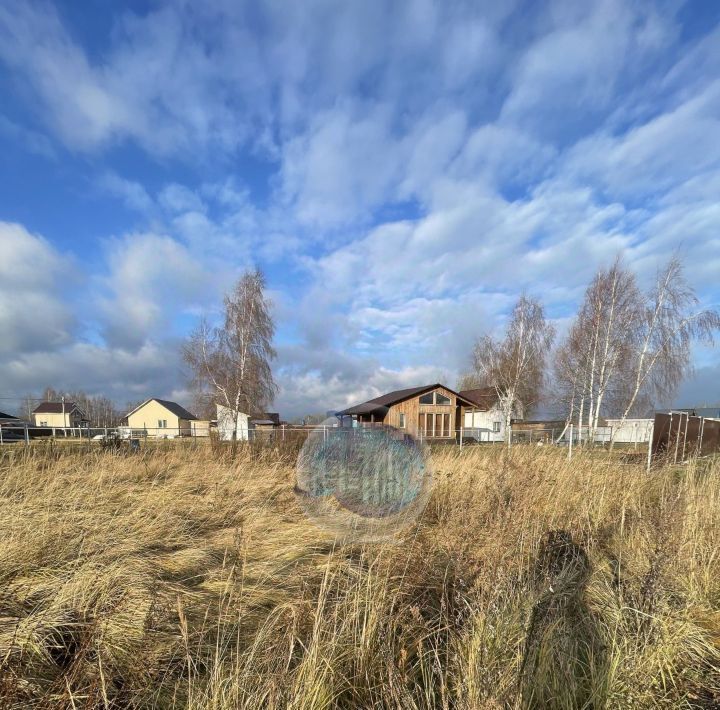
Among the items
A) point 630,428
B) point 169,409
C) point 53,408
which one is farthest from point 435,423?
point 53,408

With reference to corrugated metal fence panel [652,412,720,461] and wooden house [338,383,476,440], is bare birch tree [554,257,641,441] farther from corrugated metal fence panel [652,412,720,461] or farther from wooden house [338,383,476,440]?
wooden house [338,383,476,440]

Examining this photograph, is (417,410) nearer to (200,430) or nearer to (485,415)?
(485,415)

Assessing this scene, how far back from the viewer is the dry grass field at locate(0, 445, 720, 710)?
5.87 ft

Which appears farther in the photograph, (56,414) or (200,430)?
(56,414)

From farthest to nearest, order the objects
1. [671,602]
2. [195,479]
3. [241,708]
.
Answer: [195,479]
[671,602]
[241,708]

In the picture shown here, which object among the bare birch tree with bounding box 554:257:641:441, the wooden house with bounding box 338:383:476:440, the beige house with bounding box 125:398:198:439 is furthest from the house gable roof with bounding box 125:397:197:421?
the bare birch tree with bounding box 554:257:641:441


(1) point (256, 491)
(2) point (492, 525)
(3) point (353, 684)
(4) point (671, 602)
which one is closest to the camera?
(3) point (353, 684)

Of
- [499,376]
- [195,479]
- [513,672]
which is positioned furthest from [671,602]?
[499,376]

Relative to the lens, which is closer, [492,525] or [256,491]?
[492,525]

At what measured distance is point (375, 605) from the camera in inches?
90.7

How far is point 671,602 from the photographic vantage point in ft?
8.51

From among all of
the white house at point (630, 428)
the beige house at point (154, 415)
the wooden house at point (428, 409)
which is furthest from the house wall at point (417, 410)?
the beige house at point (154, 415)

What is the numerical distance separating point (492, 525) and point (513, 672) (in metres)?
1.84

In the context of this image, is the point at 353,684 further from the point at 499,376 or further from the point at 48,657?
the point at 499,376
